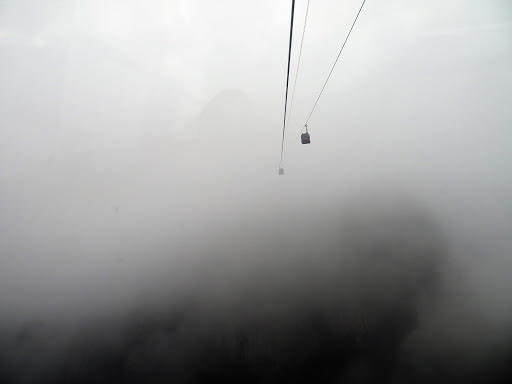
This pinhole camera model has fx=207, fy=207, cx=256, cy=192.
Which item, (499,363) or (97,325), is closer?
(499,363)

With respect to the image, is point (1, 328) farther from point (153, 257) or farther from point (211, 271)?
point (211, 271)

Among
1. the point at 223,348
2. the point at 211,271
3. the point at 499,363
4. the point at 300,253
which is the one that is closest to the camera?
the point at 499,363

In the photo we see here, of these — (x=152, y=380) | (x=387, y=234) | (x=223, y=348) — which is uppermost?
(x=387, y=234)

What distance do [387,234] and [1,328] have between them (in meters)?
81.1

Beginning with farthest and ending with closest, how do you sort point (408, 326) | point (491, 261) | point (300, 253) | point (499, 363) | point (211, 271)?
point (211, 271) → point (300, 253) → point (408, 326) → point (491, 261) → point (499, 363)

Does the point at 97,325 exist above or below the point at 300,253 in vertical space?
below

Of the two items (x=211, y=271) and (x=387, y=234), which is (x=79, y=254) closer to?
(x=211, y=271)

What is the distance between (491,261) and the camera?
114ft

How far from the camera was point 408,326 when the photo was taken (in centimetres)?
3816

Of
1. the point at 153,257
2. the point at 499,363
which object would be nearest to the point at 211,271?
the point at 153,257

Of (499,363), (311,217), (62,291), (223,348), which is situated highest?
(311,217)

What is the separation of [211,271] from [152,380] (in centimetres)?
2115

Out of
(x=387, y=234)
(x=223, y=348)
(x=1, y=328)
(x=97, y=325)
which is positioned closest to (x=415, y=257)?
(x=387, y=234)

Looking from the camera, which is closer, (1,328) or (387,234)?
A: (1,328)
